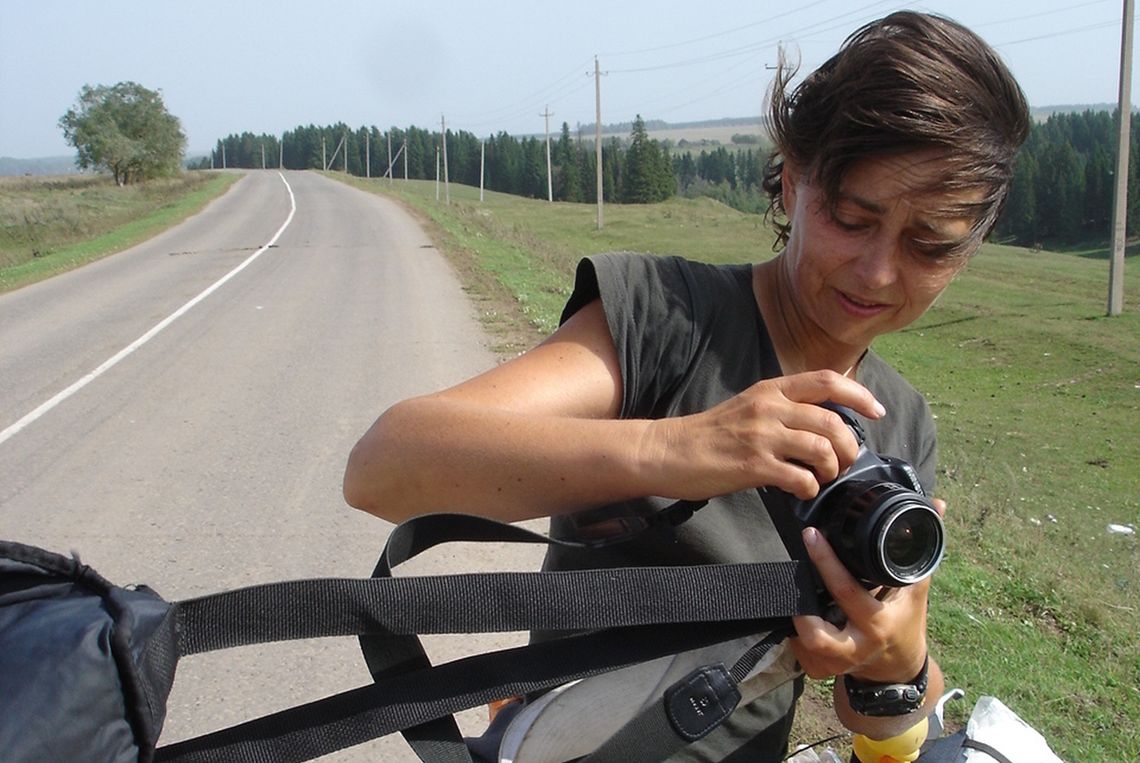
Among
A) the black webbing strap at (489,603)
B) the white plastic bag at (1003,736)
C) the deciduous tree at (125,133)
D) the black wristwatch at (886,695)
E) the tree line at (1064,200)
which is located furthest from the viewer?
the tree line at (1064,200)

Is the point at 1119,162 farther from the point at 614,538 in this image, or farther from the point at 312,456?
the point at 614,538

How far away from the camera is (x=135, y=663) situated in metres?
0.90

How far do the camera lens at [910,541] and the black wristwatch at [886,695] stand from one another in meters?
0.30

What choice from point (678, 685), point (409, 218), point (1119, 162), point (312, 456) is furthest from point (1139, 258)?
point (678, 685)

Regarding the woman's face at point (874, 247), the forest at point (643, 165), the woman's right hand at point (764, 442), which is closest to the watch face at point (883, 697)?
the woman's right hand at point (764, 442)

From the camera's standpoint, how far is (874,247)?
1.53 metres

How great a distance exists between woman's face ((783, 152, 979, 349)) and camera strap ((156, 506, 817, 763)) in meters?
0.55

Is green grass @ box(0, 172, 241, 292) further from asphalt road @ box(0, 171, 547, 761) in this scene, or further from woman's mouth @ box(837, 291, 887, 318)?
woman's mouth @ box(837, 291, 887, 318)

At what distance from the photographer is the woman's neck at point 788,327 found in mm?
1658

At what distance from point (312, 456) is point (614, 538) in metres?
5.77

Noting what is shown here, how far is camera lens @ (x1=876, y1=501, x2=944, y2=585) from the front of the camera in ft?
3.65

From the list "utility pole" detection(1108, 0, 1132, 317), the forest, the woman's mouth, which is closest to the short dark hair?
the woman's mouth

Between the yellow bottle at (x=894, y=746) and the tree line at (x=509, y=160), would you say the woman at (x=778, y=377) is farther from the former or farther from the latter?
the tree line at (x=509, y=160)

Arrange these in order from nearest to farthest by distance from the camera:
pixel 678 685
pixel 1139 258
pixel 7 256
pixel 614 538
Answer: pixel 678 685 → pixel 614 538 → pixel 7 256 → pixel 1139 258
